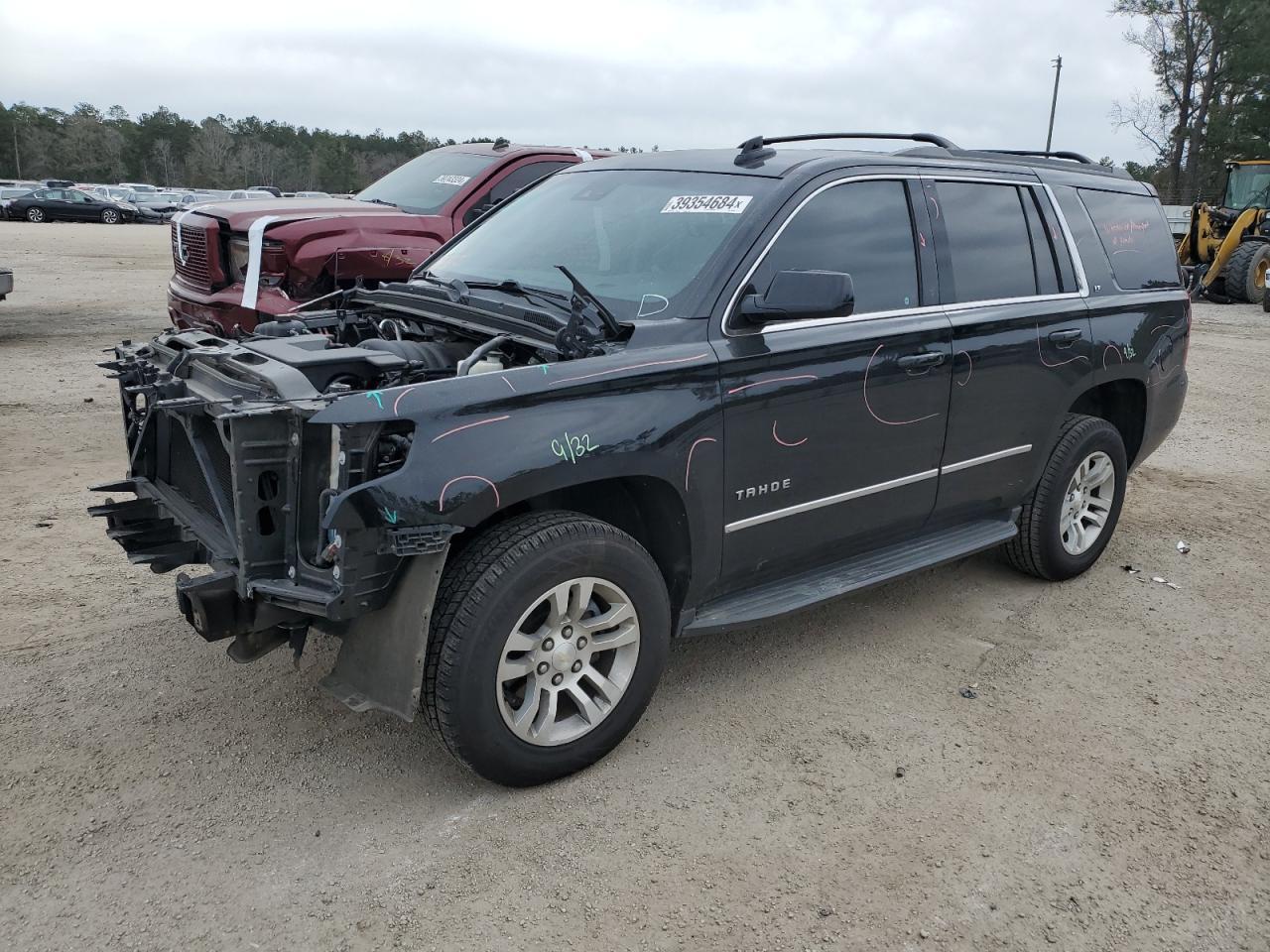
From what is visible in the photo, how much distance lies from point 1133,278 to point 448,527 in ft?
12.9

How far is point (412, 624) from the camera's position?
118 inches

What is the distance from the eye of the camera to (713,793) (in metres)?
3.35

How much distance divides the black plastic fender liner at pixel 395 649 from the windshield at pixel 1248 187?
2289cm

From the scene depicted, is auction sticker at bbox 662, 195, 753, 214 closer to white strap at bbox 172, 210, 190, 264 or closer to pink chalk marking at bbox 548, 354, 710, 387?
pink chalk marking at bbox 548, 354, 710, 387

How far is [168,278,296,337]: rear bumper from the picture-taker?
704 centimetres

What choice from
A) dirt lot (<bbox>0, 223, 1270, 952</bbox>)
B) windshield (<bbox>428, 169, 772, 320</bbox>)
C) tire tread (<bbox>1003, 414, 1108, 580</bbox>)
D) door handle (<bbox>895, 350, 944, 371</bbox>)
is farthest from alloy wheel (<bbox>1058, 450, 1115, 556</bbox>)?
windshield (<bbox>428, 169, 772, 320</bbox>)

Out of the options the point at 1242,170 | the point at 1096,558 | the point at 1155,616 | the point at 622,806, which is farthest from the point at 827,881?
the point at 1242,170

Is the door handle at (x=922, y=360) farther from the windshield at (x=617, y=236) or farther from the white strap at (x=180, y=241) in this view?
the white strap at (x=180, y=241)

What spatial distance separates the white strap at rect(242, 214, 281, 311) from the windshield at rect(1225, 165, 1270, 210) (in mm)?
20658

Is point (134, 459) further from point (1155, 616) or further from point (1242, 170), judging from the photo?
point (1242, 170)

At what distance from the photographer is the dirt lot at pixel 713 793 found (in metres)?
2.79

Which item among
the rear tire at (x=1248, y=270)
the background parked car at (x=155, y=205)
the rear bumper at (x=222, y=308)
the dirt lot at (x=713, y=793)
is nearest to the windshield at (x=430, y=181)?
the rear bumper at (x=222, y=308)

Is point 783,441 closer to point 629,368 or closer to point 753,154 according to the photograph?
point 629,368

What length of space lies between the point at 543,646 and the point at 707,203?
1.79 metres
